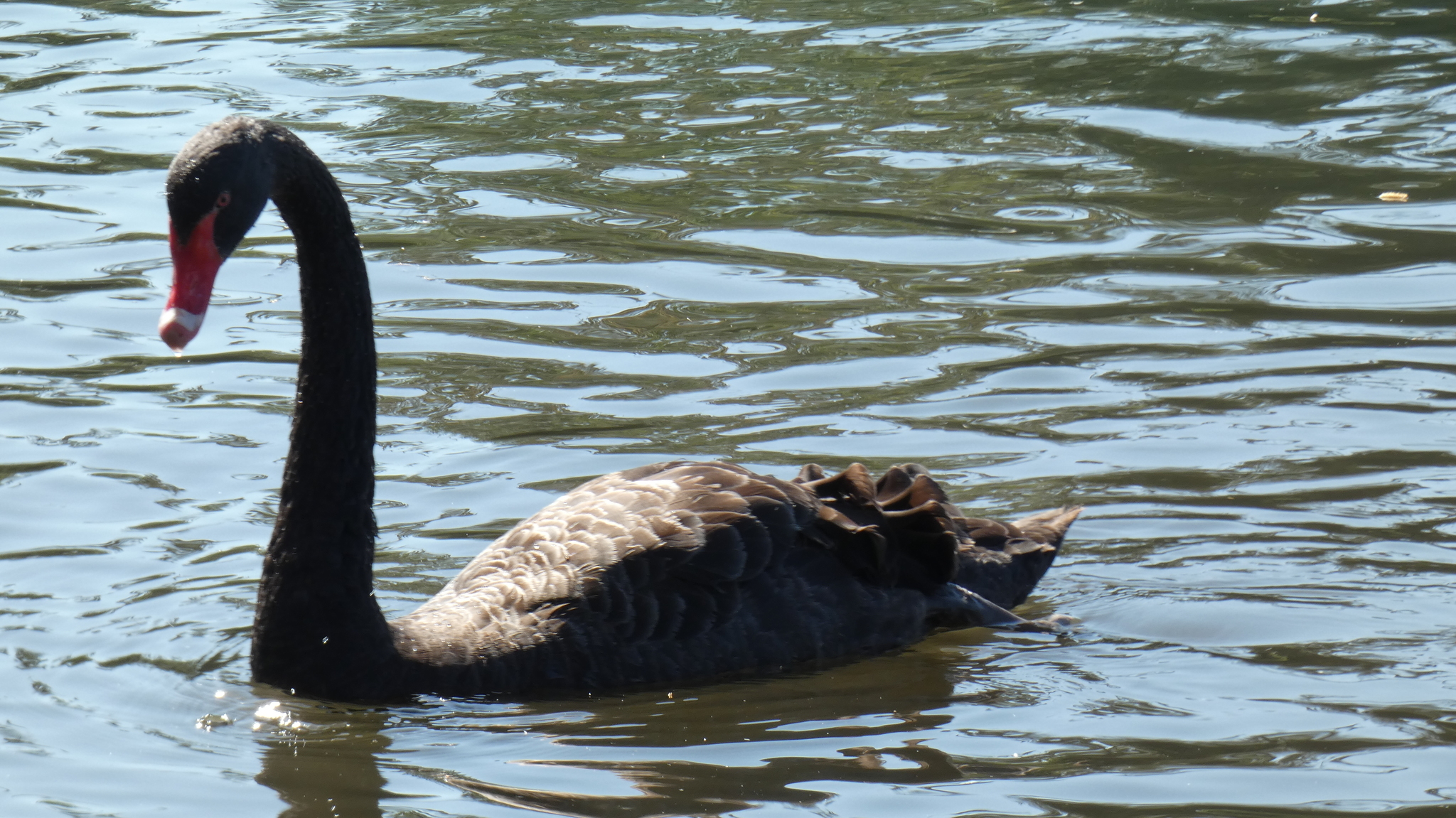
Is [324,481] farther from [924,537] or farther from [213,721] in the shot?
[924,537]

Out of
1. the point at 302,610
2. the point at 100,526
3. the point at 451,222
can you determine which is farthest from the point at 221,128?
the point at 451,222

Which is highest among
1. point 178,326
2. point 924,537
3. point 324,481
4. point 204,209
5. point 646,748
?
point 204,209

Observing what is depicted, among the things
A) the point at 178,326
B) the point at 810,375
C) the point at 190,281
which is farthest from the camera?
the point at 810,375

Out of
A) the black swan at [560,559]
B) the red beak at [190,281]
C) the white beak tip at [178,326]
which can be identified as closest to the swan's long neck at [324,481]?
the black swan at [560,559]

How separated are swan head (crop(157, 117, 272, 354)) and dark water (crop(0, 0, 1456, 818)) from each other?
1.19 meters

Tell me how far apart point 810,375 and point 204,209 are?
11.9 feet

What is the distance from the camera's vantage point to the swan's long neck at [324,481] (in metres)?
5.42

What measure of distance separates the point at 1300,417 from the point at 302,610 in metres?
3.99

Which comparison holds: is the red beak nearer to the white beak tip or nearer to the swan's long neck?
the white beak tip

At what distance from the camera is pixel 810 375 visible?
8203 millimetres

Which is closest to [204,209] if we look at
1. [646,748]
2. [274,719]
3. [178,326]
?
[178,326]

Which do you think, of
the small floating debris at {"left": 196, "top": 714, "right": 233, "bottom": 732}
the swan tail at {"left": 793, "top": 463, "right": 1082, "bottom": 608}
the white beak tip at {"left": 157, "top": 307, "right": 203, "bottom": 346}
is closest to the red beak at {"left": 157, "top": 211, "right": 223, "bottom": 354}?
the white beak tip at {"left": 157, "top": 307, "right": 203, "bottom": 346}

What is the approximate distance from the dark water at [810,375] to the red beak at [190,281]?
1120mm

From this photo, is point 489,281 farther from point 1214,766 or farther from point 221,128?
point 1214,766
